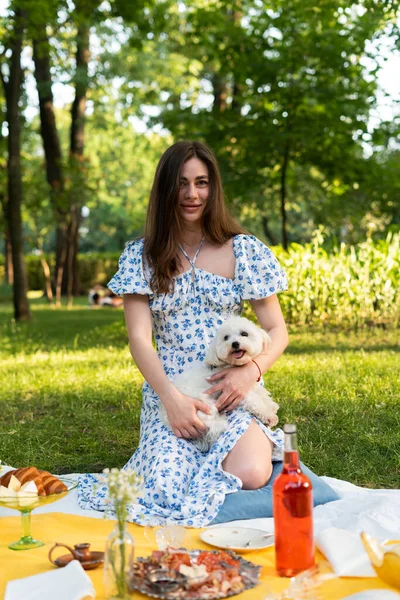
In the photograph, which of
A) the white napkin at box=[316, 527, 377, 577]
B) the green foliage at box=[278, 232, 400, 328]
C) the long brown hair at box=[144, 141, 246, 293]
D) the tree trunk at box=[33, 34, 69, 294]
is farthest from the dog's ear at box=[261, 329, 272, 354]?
the tree trunk at box=[33, 34, 69, 294]

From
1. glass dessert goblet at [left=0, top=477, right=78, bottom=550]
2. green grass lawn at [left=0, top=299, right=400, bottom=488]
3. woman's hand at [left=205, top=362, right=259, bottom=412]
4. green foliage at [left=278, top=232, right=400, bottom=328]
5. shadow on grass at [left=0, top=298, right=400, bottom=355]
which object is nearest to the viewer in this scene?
glass dessert goblet at [left=0, top=477, right=78, bottom=550]

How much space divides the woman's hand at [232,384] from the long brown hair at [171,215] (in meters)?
0.53

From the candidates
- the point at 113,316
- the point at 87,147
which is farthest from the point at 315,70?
the point at 87,147

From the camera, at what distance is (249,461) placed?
10.4 ft

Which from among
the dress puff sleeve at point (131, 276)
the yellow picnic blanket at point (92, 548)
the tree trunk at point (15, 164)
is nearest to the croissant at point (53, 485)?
the yellow picnic blanket at point (92, 548)

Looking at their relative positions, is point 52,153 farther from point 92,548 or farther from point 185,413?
point 92,548

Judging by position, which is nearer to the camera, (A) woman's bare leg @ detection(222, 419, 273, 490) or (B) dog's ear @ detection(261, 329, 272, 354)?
(A) woman's bare leg @ detection(222, 419, 273, 490)

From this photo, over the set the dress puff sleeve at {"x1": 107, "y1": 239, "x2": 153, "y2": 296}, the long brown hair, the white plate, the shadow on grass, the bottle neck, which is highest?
the long brown hair

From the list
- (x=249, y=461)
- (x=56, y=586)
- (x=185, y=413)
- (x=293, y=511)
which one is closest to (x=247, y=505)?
(x=249, y=461)

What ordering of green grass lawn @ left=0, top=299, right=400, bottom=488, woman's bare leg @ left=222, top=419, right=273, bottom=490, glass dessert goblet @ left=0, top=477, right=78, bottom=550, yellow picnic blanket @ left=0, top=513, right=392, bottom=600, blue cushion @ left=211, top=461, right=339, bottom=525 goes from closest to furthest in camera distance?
yellow picnic blanket @ left=0, top=513, right=392, bottom=600 < glass dessert goblet @ left=0, top=477, right=78, bottom=550 < blue cushion @ left=211, top=461, right=339, bottom=525 < woman's bare leg @ left=222, top=419, right=273, bottom=490 < green grass lawn @ left=0, top=299, right=400, bottom=488

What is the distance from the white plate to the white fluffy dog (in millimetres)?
662

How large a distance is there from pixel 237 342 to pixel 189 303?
0.52 metres

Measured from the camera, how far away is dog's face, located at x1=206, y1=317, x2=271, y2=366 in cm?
322

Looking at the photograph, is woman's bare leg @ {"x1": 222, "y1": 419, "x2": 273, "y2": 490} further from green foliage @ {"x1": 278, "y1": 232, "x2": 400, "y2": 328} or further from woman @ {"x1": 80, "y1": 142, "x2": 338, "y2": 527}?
green foliage @ {"x1": 278, "y1": 232, "x2": 400, "y2": 328}
